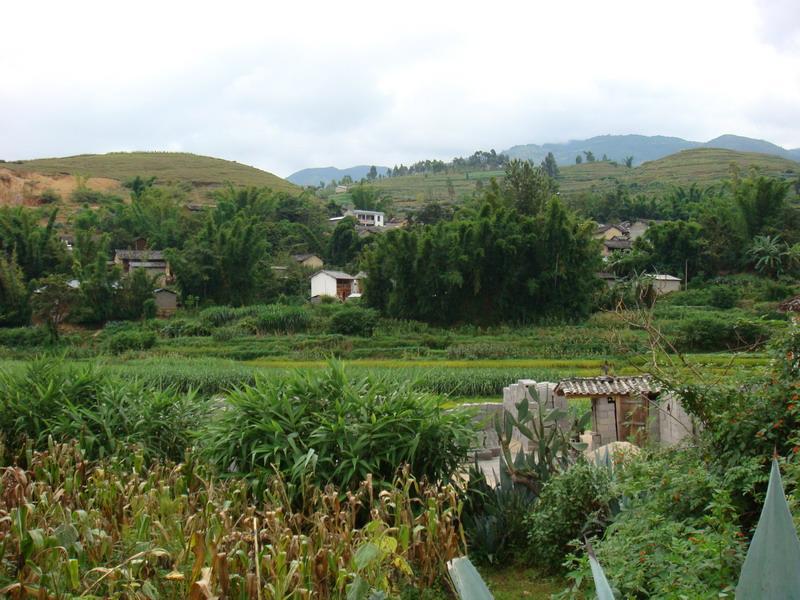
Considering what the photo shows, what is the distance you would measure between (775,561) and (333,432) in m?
5.10

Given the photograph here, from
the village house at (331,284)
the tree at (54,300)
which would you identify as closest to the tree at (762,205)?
the village house at (331,284)

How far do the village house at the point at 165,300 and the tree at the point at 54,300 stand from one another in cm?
456

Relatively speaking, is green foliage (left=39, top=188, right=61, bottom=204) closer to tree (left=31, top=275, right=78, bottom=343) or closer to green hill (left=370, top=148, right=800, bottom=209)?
tree (left=31, top=275, right=78, bottom=343)

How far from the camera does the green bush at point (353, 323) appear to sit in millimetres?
35188

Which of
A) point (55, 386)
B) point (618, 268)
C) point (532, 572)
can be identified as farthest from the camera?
point (618, 268)

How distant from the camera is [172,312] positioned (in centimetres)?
4159

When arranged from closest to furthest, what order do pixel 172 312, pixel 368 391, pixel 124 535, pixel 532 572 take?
pixel 124 535
pixel 532 572
pixel 368 391
pixel 172 312

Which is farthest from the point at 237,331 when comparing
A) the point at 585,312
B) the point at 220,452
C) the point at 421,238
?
the point at 220,452

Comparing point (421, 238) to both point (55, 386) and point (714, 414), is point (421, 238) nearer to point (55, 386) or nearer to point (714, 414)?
point (55, 386)

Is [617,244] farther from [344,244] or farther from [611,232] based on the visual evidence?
[344,244]

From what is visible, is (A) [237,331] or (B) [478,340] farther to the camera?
(A) [237,331]

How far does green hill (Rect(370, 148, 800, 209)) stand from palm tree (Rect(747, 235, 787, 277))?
40.0 meters

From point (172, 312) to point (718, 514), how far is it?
Result: 40150 mm

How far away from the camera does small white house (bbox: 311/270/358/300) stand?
4797 centimetres
